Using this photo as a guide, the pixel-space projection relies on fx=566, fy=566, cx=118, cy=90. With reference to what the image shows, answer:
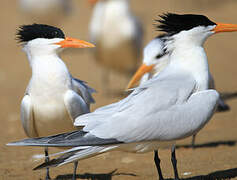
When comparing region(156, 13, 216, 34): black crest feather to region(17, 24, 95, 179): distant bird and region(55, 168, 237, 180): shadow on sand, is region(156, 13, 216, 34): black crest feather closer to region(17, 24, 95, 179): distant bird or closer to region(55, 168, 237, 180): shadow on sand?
region(17, 24, 95, 179): distant bird

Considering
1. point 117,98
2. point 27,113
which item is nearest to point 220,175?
point 27,113

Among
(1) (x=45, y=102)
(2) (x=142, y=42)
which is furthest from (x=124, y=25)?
(1) (x=45, y=102)

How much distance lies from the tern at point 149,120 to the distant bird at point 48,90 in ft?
2.08

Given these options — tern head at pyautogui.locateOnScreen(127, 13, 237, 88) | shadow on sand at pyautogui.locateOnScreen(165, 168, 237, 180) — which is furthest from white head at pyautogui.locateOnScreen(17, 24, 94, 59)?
shadow on sand at pyautogui.locateOnScreen(165, 168, 237, 180)

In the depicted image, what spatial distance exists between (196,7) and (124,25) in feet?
24.3

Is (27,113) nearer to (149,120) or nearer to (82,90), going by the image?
(82,90)

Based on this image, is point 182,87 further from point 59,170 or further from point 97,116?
point 59,170

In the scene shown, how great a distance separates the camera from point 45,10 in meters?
15.1

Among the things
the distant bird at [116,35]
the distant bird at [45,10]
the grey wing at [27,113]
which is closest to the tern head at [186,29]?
the grey wing at [27,113]

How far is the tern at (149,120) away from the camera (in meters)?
4.54

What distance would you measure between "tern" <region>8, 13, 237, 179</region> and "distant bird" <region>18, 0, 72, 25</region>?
10433 mm

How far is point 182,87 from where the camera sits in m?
4.77

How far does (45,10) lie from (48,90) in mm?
10073

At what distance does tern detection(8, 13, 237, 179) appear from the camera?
454 centimetres
